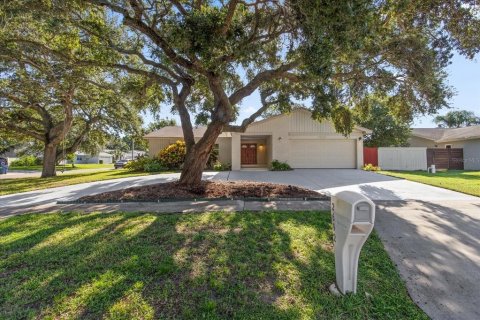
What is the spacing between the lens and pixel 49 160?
17.5 metres

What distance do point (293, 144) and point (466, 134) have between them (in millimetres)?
15530

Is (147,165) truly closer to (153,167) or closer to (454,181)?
(153,167)

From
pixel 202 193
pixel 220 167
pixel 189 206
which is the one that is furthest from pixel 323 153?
pixel 189 206

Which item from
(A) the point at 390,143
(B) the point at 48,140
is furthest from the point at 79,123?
(A) the point at 390,143

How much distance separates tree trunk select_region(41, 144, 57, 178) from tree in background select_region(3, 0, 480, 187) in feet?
36.2

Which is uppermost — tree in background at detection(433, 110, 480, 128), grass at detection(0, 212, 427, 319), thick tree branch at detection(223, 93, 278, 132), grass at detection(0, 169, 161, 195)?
tree in background at detection(433, 110, 480, 128)

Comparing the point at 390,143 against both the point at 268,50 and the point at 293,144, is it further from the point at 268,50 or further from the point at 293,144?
the point at 268,50

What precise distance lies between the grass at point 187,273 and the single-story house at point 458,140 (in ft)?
74.8

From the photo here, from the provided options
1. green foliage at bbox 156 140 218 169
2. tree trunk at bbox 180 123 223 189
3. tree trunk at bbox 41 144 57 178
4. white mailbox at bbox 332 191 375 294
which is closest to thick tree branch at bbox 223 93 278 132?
tree trunk at bbox 180 123 223 189

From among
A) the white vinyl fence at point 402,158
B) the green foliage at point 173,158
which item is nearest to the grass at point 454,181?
the white vinyl fence at point 402,158

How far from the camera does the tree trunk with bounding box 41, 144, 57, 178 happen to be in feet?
56.4

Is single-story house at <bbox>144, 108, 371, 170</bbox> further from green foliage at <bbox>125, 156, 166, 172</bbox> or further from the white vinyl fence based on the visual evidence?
green foliage at <bbox>125, 156, 166, 172</bbox>

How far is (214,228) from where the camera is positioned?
4.66 metres

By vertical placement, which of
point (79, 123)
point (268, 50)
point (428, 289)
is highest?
point (268, 50)
